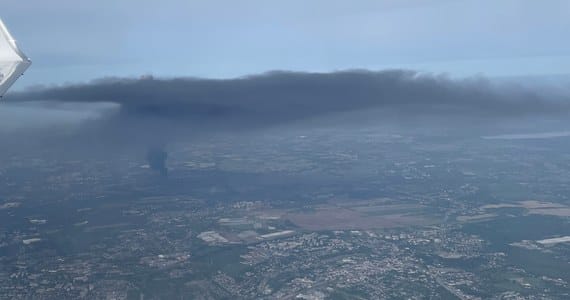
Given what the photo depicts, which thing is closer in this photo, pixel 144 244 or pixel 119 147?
pixel 144 244

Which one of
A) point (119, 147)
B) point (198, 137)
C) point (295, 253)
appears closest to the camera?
point (295, 253)

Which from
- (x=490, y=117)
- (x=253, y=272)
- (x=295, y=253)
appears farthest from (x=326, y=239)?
(x=490, y=117)

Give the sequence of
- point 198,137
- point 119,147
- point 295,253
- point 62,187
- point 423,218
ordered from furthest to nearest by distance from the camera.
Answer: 1. point 198,137
2. point 119,147
3. point 62,187
4. point 423,218
5. point 295,253

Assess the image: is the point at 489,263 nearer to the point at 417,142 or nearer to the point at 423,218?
the point at 423,218

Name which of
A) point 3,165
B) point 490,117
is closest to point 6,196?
point 3,165

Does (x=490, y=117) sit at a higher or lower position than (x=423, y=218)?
higher

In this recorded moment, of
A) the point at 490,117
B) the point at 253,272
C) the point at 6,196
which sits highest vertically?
the point at 490,117
